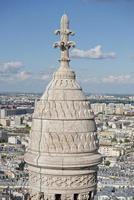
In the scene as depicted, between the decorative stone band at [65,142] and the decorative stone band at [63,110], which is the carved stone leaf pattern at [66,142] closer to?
the decorative stone band at [65,142]

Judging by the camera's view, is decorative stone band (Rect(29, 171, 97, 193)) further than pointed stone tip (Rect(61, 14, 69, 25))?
No

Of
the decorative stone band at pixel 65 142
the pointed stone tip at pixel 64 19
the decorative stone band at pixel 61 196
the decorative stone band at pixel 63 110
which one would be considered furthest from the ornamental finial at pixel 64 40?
the decorative stone band at pixel 61 196

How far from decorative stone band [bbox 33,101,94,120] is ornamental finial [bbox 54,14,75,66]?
0.54m

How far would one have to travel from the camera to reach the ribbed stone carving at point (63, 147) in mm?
5445

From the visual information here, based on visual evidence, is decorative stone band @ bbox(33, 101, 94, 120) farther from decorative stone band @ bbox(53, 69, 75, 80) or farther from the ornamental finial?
the ornamental finial

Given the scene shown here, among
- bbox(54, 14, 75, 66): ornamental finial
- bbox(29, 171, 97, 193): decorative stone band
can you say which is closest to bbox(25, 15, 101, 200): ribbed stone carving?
bbox(29, 171, 97, 193): decorative stone band

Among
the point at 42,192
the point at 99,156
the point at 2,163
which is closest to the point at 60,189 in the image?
the point at 42,192

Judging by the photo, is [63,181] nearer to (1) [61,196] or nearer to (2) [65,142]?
(1) [61,196]

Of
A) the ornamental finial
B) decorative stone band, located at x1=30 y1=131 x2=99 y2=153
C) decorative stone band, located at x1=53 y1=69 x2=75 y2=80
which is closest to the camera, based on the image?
decorative stone band, located at x1=30 y1=131 x2=99 y2=153

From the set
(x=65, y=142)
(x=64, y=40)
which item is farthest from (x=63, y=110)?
(x=64, y=40)

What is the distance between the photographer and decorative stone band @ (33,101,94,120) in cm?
553

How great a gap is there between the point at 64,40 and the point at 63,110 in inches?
34.9

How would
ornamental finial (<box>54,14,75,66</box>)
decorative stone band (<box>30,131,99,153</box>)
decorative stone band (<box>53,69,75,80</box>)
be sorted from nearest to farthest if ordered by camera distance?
decorative stone band (<box>30,131,99,153</box>), decorative stone band (<box>53,69,75,80</box>), ornamental finial (<box>54,14,75,66</box>)

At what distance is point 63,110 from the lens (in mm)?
5539
